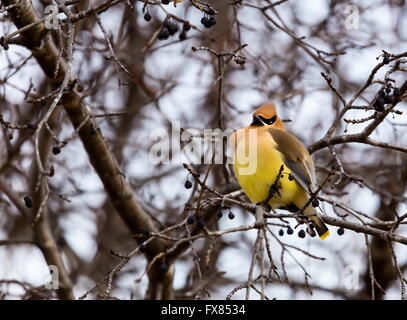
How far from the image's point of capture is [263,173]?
4.91 metres

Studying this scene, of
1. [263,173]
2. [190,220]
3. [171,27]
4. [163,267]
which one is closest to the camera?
[190,220]

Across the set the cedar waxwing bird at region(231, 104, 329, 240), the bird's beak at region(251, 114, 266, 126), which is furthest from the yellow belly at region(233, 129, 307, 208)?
the bird's beak at region(251, 114, 266, 126)

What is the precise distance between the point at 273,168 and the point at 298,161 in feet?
0.58

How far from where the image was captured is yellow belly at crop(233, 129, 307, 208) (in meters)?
4.91

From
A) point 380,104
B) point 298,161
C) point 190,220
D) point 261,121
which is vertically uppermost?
point 261,121

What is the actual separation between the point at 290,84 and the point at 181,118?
114 centimetres

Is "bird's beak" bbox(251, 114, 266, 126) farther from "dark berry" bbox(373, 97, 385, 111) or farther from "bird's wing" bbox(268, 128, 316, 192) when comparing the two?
"dark berry" bbox(373, 97, 385, 111)

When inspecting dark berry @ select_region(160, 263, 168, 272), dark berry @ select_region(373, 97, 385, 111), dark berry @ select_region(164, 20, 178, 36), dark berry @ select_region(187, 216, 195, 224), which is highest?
dark berry @ select_region(164, 20, 178, 36)

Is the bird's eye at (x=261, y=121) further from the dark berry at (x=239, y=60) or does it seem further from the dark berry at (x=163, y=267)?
the dark berry at (x=239, y=60)

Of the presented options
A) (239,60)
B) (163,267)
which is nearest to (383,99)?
(239,60)

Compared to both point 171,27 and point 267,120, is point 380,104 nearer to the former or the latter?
point 171,27
